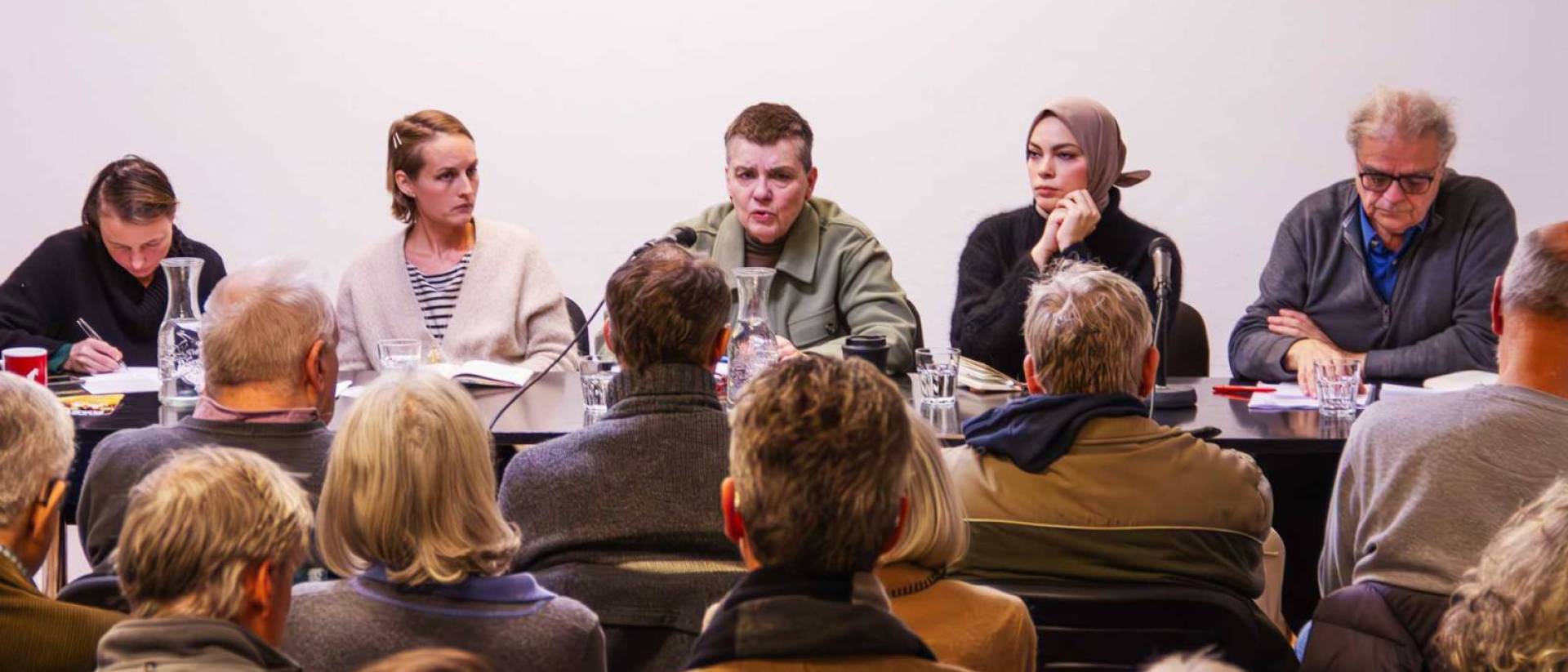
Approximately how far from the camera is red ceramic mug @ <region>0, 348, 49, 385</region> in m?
3.42

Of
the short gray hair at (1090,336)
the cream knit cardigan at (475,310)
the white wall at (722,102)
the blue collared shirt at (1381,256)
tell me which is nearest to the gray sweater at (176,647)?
the short gray hair at (1090,336)

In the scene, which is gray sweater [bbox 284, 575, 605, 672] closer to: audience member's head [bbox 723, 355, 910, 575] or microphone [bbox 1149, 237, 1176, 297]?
audience member's head [bbox 723, 355, 910, 575]

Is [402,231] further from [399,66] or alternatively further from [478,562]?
[478,562]

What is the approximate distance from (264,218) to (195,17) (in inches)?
28.4

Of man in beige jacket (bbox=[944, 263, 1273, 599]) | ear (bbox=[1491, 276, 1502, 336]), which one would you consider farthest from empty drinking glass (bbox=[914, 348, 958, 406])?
ear (bbox=[1491, 276, 1502, 336])

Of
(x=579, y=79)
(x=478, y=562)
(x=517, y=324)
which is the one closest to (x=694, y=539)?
(x=478, y=562)

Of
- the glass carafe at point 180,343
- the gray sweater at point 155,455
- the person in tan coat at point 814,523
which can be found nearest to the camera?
the person in tan coat at point 814,523

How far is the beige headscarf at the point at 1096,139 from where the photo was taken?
13.2 ft

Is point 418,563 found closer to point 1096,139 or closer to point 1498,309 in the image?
point 1498,309

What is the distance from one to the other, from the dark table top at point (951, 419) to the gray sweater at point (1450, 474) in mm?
633

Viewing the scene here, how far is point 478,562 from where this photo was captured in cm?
186

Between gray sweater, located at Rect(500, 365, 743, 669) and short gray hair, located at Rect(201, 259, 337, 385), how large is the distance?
0.46 meters

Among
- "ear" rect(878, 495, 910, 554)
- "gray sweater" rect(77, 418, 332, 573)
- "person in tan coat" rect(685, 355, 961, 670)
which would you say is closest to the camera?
"person in tan coat" rect(685, 355, 961, 670)

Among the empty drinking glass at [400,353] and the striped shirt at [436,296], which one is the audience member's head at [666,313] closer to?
the empty drinking glass at [400,353]
